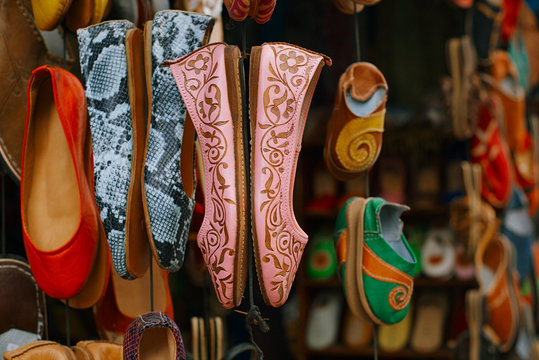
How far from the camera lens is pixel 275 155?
3.04ft


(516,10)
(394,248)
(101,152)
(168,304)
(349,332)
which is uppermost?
(516,10)

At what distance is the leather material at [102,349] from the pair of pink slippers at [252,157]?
29 cm

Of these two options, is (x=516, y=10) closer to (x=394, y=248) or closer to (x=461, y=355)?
(x=461, y=355)

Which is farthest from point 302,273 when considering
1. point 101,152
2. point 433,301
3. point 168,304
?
point 101,152

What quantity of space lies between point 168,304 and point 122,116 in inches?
15.3

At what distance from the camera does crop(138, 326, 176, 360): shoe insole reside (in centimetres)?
102

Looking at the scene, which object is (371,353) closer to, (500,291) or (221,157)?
(500,291)

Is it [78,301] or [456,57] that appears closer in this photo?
[78,301]

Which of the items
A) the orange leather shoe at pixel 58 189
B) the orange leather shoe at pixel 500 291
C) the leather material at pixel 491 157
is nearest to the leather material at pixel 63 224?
the orange leather shoe at pixel 58 189

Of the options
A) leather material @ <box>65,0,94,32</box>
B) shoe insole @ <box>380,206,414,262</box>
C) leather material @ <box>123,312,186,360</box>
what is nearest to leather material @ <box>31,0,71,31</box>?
leather material @ <box>65,0,94,32</box>

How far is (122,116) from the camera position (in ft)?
3.34

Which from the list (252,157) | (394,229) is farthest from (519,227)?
(252,157)

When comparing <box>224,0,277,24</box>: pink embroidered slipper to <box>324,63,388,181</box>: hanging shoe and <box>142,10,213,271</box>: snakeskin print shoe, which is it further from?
A: <box>324,63,388,181</box>: hanging shoe

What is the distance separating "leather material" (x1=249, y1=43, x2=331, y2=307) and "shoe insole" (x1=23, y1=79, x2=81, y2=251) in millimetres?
359
